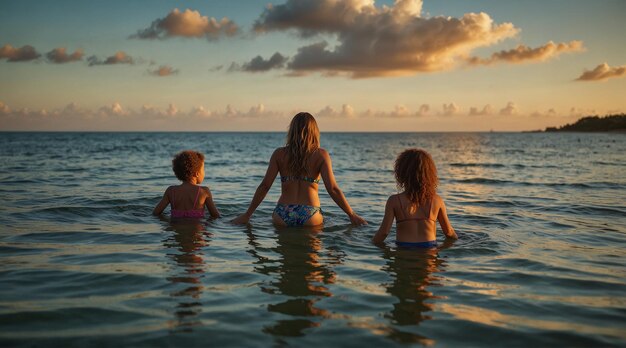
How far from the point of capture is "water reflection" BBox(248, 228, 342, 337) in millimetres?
3569

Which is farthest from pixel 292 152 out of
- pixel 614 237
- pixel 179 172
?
pixel 614 237

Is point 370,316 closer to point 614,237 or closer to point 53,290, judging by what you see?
point 53,290

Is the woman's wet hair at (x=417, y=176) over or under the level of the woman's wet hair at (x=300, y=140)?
under

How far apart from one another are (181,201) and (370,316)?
16.6 ft

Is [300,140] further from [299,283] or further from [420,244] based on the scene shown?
[299,283]

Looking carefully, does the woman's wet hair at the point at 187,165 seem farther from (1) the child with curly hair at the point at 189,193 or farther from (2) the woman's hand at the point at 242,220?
(2) the woman's hand at the point at 242,220

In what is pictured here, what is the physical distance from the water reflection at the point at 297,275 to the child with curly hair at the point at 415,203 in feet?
3.06

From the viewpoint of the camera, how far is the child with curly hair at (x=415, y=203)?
5742 mm

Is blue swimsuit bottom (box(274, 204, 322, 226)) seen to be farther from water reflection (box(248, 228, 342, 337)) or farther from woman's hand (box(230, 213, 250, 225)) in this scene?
woman's hand (box(230, 213, 250, 225))

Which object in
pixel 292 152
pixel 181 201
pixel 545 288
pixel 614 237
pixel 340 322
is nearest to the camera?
pixel 340 322

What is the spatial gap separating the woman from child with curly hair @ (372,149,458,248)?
3.92ft

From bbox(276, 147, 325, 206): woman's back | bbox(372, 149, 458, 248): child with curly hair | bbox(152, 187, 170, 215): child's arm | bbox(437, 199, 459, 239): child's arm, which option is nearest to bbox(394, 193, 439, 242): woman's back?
bbox(372, 149, 458, 248): child with curly hair

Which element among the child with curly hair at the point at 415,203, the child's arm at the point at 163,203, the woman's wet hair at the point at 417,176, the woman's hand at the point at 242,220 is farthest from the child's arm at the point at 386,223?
the child's arm at the point at 163,203

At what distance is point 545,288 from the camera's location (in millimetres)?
4656
